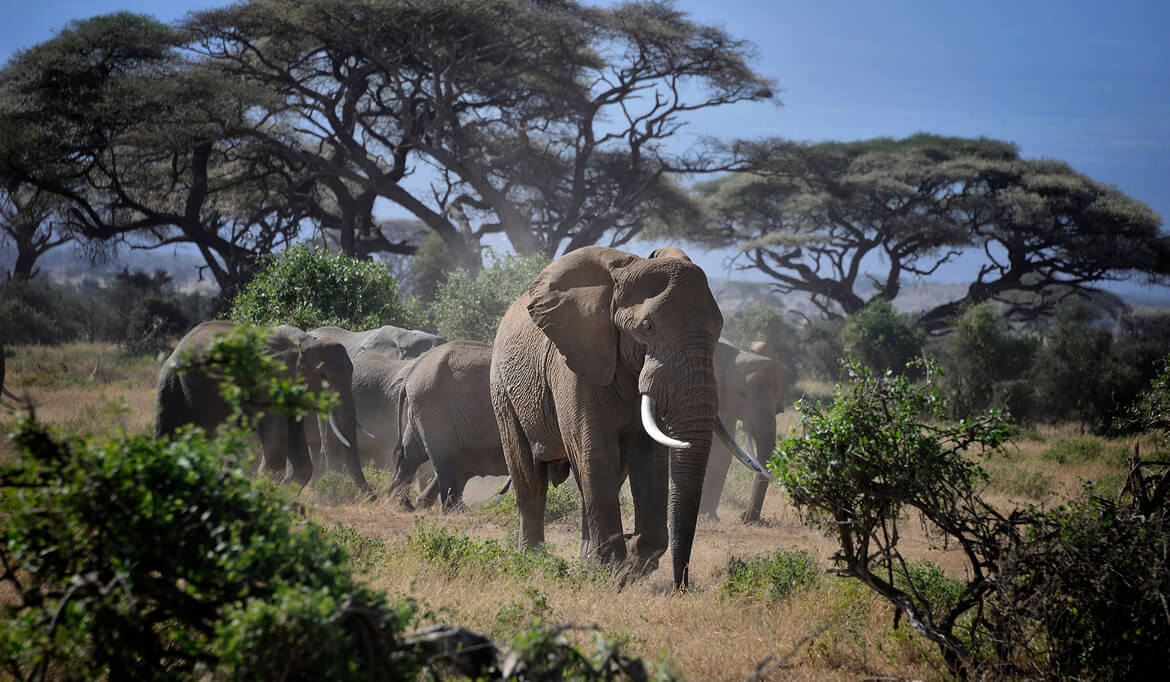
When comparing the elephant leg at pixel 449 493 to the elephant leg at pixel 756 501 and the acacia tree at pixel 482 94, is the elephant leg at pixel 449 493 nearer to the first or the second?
the elephant leg at pixel 756 501

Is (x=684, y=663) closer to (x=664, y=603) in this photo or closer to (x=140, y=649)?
(x=664, y=603)

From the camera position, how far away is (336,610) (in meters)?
3.30

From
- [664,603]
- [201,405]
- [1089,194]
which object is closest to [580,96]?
[1089,194]

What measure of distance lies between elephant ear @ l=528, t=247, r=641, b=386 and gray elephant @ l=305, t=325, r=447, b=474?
578 centimetres

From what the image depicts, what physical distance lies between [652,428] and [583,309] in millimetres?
1184

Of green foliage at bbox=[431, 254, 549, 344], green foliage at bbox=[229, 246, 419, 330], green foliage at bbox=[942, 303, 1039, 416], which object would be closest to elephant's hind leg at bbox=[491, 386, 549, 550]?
green foliage at bbox=[229, 246, 419, 330]

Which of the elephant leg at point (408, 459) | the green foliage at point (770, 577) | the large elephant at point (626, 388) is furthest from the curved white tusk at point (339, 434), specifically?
the green foliage at point (770, 577)

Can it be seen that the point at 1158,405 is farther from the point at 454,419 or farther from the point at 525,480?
the point at 454,419

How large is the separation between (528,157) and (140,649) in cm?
2956

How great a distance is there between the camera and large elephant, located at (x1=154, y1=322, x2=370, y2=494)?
993cm

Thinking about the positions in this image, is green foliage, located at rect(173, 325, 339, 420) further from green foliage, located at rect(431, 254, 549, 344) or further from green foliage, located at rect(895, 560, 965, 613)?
green foliage, located at rect(431, 254, 549, 344)

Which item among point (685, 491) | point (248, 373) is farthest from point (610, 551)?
point (248, 373)

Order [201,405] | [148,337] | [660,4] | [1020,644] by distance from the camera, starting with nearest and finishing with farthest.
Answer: [1020,644] < [201,405] < [660,4] < [148,337]

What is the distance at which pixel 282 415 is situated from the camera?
10.0 metres
